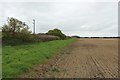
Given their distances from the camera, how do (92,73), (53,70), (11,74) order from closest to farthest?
(11,74) < (92,73) < (53,70)

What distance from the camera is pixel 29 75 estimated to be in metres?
10.1

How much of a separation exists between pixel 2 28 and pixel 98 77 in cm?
2222

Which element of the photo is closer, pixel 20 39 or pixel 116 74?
pixel 116 74

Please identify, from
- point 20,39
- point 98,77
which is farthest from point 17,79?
point 20,39

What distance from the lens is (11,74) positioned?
973cm

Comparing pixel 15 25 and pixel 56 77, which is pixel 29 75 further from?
pixel 15 25

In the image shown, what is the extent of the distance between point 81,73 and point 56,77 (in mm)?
1411

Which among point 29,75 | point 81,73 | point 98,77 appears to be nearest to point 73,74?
point 81,73

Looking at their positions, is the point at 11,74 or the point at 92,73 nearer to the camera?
the point at 11,74

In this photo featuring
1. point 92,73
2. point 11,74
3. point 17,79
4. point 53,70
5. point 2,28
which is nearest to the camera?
point 17,79

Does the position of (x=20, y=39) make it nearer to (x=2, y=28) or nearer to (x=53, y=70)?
(x=2, y=28)

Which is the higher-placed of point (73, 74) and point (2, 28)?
point (2, 28)

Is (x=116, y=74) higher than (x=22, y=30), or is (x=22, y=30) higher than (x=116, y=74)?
(x=22, y=30)

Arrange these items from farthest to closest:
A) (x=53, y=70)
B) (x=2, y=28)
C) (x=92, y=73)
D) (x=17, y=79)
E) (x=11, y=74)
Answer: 1. (x=2, y=28)
2. (x=53, y=70)
3. (x=92, y=73)
4. (x=11, y=74)
5. (x=17, y=79)
